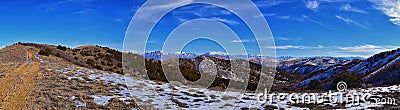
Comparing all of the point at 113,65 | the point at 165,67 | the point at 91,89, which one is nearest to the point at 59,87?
the point at 91,89

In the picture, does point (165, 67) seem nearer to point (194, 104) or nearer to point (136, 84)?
point (136, 84)

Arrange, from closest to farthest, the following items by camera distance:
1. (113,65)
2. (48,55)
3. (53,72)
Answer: (53,72)
(48,55)
(113,65)

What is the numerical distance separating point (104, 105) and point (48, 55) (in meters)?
23.1

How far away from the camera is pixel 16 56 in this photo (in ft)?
110

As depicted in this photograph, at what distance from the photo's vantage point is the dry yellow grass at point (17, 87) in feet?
53.4

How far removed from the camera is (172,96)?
76.2 ft

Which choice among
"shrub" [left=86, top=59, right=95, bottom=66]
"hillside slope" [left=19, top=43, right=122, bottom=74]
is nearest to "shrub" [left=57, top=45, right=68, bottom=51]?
"hillside slope" [left=19, top=43, right=122, bottom=74]

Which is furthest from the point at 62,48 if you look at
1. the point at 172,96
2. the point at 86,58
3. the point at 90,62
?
the point at 172,96

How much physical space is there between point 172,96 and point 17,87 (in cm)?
1072

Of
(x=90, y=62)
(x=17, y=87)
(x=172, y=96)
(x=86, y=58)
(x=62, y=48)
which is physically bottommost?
(x=172, y=96)

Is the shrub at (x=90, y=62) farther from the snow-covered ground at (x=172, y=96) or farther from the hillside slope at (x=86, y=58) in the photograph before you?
the snow-covered ground at (x=172, y=96)

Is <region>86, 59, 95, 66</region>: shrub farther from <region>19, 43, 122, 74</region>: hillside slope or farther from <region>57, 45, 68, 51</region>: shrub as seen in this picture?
<region>57, 45, 68, 51</region>: shrub

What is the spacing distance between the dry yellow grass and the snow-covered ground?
2.76 m

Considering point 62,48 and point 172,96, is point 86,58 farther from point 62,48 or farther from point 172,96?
point 172,96
